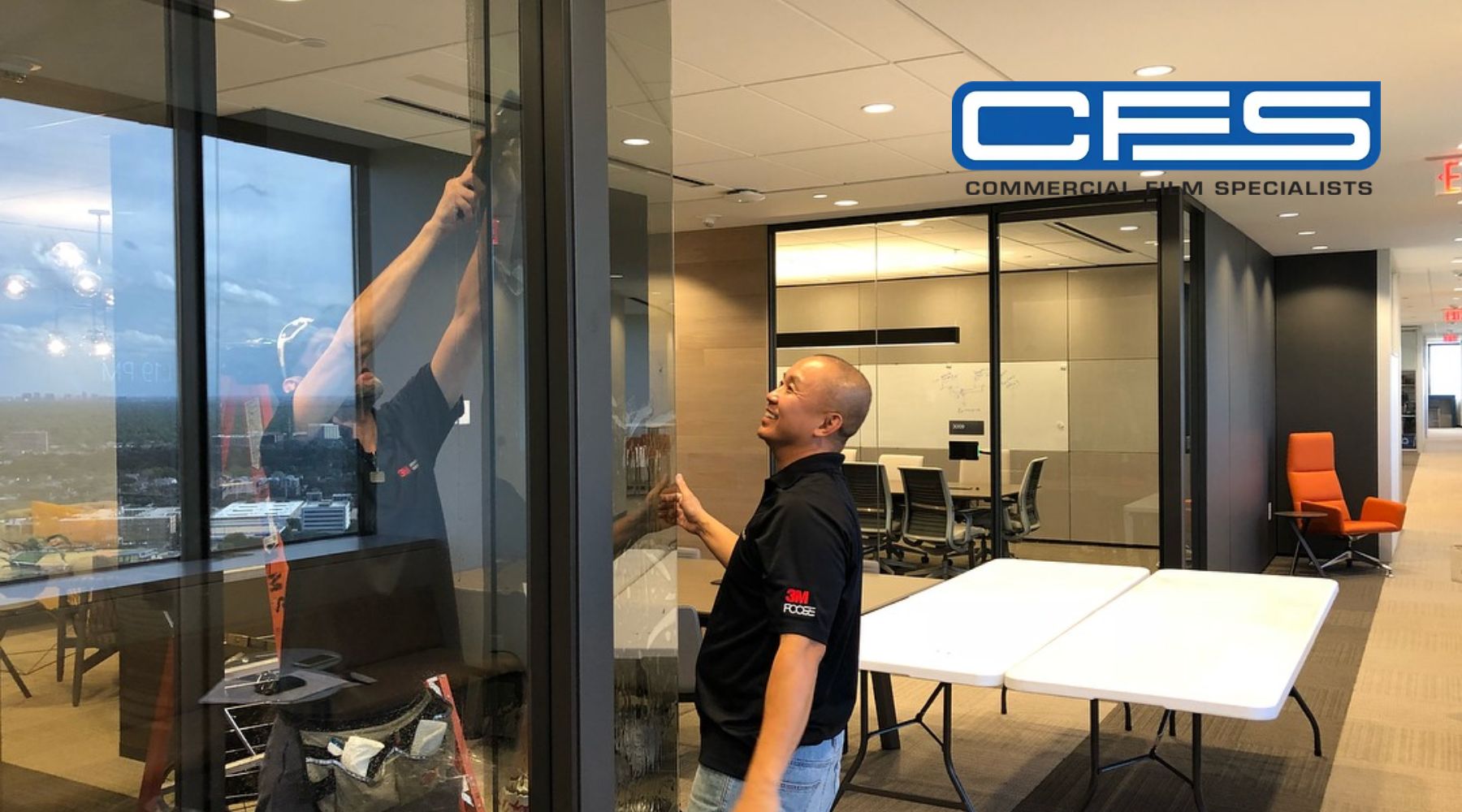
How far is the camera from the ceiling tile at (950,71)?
4.38 meters

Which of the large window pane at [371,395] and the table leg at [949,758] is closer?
the large window pane at [371,395]

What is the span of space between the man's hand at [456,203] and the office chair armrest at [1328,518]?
9742 millimetres

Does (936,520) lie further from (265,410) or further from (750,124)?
(265,410)

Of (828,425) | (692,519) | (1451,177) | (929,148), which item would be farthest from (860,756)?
(1451,177)

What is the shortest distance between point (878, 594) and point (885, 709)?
0.55 m

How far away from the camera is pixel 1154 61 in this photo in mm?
4488

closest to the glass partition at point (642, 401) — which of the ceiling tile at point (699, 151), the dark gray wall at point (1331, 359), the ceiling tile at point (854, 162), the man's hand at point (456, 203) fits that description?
the man's hand at point (456, 203)

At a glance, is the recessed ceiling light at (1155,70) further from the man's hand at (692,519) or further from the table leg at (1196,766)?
the man's hand at (692,519)

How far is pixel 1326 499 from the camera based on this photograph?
10102mm

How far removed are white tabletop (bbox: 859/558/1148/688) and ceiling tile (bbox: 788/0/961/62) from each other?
2.04 meters

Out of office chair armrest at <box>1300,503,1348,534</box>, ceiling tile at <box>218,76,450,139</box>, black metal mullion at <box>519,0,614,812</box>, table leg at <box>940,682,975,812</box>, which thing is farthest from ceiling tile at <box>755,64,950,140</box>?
office chair armrest at <box>1300,503,1348,534</box>

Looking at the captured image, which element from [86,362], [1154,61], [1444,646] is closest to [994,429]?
[1444,646]

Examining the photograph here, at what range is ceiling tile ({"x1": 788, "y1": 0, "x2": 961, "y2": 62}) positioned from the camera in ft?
12.2

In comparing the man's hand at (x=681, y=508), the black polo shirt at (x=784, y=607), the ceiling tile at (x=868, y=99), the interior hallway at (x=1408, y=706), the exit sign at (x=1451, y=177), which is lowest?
the interior hallway at (x=1408, y=706)
